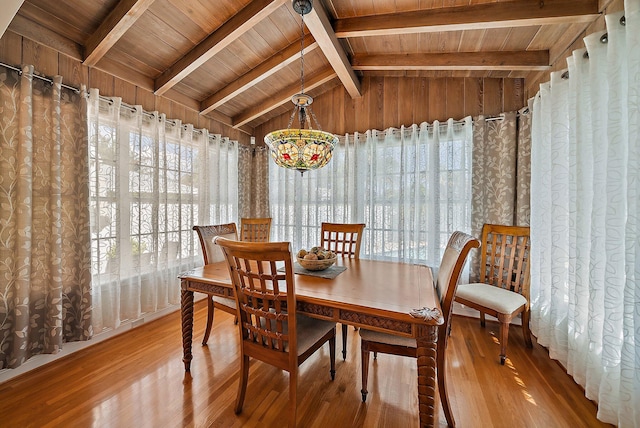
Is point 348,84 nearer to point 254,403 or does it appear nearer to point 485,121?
point 485,121

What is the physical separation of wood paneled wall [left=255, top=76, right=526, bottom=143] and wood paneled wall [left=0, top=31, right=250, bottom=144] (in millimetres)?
1715

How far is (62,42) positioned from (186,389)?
2674 mm

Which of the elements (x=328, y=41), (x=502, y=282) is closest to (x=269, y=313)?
(x=328, y=41)

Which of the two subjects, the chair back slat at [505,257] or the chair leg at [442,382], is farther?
the chair back slat at [505,257]

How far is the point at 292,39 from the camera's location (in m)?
2.44

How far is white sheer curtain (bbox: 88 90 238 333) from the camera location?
2.24 meters

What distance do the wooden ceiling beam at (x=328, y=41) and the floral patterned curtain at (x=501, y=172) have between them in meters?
1.45

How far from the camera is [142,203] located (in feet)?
8.35

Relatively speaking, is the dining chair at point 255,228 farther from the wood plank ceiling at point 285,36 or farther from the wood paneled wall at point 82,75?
the wood plank ceiling at point 285,36

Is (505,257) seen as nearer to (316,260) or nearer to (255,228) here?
(316,260)

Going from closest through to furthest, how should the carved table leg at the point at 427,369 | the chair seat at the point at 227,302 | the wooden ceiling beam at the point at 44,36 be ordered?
the carved table leg at the point at 427,369
the wooden ceiling beam at the point at 44,36
the chair seat at the point at 227,302

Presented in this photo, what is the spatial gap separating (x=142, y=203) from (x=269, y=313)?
2.01 metres

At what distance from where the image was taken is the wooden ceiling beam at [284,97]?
9.87 feet

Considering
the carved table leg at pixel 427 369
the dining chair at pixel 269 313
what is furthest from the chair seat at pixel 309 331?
the carved table leg at pixel 427 369
